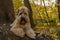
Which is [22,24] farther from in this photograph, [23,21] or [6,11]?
[6,11]

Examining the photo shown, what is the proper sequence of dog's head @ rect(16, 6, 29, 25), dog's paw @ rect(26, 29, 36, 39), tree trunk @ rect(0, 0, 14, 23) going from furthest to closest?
1. tree trunk @ rect(0, 0, 14, 23)
2. dog's paw @ rect(26, 29, 36, 39)
3. dog's head @ rect(16, 6, 29, 25)

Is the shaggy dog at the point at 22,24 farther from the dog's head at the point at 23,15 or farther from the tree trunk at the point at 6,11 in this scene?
the tree trunk at the point at 6,11

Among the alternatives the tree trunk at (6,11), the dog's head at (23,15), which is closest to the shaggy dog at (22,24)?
the dog's head at (23,15)

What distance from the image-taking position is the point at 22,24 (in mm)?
5582

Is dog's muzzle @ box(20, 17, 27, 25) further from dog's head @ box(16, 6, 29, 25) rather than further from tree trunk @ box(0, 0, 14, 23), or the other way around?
tree trunk @ box(0, 0, 14, 23)

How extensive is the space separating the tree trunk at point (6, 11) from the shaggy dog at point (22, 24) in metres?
2.19

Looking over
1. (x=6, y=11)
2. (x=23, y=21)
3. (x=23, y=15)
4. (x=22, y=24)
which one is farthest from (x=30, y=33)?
(x=6, y=11)

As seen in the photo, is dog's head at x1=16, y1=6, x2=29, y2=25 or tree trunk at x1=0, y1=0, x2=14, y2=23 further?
tree trunk at x1=0, y1=0, x2=14, y2=23

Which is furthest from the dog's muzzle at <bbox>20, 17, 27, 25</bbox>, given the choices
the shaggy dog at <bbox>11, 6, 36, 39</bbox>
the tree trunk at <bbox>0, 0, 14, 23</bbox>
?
the tree trunk at <bbox>0, 0, 14, 23</bbox>

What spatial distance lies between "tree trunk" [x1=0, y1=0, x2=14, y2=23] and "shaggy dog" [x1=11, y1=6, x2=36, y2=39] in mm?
2189

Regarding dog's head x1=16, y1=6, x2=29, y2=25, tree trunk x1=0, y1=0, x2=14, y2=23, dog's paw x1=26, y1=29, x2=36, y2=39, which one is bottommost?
dog's paw x1=26, y1=29, x2=36, y2=39

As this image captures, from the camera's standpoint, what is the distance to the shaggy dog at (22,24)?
212 inches

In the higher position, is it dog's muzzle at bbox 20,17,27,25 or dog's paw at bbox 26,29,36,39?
dog's muzzle at bbox 20,17,27,25

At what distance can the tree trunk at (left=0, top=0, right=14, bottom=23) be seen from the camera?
8.00 meters
